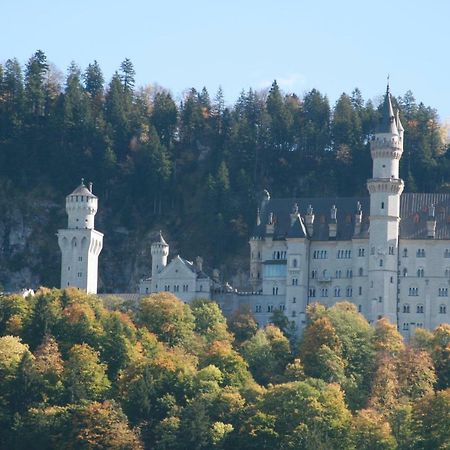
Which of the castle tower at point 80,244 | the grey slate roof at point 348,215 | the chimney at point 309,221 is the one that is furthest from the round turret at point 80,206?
the chimney at point 309,221

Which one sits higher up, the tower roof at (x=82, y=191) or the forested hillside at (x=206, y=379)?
the tower roof at (x=82, y=191)

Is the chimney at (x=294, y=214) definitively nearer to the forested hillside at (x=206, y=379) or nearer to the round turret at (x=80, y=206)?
the forested hillside at (x=206, y=379)

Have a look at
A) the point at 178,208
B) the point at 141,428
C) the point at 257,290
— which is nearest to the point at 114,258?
the point at 178,208

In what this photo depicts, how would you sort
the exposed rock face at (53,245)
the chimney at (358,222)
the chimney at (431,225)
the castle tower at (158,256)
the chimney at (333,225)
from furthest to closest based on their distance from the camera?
the exposed rock face at (53,245)
the castle tower at (158,256)
the chimney at (333,225)
the chimney at (358,222)
the chimney at (431,225)

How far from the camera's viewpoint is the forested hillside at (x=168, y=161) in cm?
15400

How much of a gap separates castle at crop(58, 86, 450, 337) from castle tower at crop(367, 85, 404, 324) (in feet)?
0.19

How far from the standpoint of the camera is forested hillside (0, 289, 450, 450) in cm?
11969

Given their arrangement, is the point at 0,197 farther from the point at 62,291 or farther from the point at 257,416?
the point at 257,416

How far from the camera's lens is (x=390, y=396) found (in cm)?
12462

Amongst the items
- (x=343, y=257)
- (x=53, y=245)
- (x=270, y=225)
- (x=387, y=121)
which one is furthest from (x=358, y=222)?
(x=53, y=245)

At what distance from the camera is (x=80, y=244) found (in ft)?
471

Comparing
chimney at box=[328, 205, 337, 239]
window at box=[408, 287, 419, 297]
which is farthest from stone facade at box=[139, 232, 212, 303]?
window at box=[408, 287, 419, 297]

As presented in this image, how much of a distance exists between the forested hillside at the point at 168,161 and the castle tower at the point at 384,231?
1248 cm

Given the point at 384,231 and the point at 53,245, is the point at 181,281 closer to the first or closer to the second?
the point at 384,231
